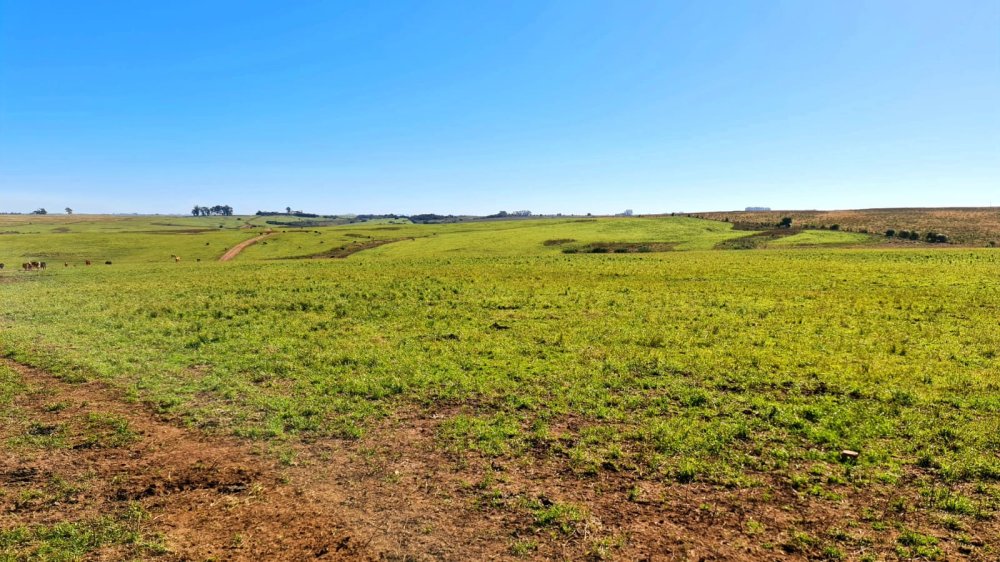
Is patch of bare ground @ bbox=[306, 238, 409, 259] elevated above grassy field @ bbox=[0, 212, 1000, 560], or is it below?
above

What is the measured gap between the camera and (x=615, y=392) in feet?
43.3

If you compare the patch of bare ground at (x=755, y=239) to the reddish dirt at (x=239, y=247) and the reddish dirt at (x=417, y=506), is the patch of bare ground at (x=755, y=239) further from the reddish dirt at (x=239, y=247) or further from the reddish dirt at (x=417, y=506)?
the reddish dirt at (x=239, y=247)

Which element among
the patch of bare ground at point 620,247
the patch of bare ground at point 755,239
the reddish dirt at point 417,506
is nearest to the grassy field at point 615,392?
the reddish dirt at point 417,506

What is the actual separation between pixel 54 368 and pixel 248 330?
21.5 ft

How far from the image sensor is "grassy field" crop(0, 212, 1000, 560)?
7758 millimetres

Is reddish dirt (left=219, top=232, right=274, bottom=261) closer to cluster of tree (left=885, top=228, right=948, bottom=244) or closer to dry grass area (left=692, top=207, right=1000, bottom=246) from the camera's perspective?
cluster of tree (left=885, top=228, right=948, bottom=244)

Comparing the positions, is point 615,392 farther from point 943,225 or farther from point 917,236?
point 943,225

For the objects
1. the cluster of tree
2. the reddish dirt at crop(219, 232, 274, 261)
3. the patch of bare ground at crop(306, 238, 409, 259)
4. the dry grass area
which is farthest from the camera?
the reddish dirt at crop(219, 232, 274, 261)

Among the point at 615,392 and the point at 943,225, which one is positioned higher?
the point at 943,225

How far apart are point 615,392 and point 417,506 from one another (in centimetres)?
689

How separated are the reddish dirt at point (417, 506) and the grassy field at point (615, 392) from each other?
6 centimetres

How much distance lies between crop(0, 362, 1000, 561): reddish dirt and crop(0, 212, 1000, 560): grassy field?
0.21 ft

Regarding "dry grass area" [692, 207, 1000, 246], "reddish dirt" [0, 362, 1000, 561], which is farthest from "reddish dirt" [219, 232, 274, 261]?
"dry grass area" [692, 207, 1000, 246]

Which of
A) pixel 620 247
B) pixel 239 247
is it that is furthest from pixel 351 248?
pixel 620 247
